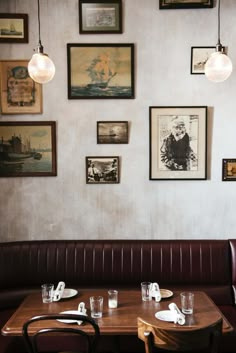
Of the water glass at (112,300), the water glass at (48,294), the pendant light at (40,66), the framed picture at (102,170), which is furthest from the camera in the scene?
the framed picture at (102,170)

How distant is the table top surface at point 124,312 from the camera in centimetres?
215

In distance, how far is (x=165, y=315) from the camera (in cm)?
228

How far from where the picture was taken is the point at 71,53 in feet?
11.7

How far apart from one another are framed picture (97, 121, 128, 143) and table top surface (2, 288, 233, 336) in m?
1.44

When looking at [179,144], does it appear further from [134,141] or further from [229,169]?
[229,169]

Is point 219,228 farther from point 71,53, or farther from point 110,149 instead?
point 71,53

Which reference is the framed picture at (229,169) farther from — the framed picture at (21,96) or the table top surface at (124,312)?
the framed picture at (21,96)

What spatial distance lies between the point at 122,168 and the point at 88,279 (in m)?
1.03

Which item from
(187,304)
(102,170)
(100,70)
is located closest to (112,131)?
(102,170)

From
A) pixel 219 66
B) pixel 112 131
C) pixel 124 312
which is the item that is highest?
pixel 219 66

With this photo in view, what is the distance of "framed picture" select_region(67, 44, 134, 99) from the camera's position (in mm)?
3566

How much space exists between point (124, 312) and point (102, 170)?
5.07 feet

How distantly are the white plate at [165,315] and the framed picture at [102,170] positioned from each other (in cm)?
153

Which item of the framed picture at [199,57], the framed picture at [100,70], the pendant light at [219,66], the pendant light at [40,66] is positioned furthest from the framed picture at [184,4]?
the pendant light at [40,66]
